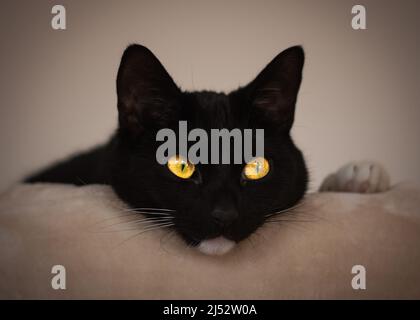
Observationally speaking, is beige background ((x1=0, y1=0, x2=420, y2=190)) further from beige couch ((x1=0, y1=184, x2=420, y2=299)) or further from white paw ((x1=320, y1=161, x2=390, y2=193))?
beige couch ((x1=0, y1=184, x2=420, y2=299))

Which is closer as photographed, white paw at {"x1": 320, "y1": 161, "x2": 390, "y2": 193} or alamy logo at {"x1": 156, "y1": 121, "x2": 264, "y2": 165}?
alamy logo at {"x1": 156, "y1": 121, "x2": 264, "y2": 165}

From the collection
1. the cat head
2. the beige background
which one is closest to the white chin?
the cat head

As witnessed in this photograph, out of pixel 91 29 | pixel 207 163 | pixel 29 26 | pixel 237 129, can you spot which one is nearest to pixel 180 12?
pixel 91 29

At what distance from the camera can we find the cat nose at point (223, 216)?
2.88 feet

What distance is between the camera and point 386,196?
3.47 ft

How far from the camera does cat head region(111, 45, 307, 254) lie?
92 cm

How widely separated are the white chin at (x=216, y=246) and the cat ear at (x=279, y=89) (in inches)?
15.2

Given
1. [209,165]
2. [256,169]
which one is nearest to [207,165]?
[209,165]

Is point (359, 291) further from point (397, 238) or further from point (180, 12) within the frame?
point (180, 12)

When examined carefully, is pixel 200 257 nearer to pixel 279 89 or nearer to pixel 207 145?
pixel 207 145

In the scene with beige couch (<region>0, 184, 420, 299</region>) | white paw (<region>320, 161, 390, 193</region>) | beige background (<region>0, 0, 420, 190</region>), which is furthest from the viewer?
beige background (<region>0, 0, 420, 190</region>)

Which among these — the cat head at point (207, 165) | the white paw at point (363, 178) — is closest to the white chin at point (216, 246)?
the cat head at point (207, 165)

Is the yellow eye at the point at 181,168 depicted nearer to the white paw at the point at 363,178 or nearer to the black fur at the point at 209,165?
the black fur at the point at 209,165
